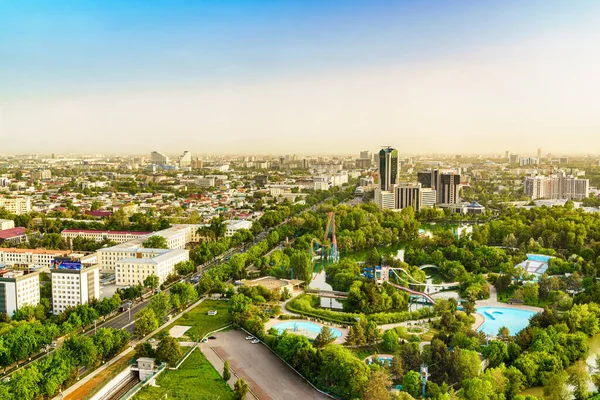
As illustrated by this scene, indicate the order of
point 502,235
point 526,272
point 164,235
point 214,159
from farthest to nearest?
point 214,159, point 502,235, point 164,235, point 526,272

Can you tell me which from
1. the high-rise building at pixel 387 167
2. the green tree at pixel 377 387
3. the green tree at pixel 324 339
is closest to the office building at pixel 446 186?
the high-rise building at pixel 387 167

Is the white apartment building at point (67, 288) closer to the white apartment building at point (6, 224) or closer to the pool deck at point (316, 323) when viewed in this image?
the pool deck at point (316, 323)

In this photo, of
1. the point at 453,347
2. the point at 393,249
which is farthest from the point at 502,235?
the point at 453,347

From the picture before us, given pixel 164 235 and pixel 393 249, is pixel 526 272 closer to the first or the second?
pixel 393 249

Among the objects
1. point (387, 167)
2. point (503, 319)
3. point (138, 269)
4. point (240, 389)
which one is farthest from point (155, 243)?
point (387, 167)

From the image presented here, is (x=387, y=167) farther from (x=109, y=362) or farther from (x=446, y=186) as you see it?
(x=109, y=362)

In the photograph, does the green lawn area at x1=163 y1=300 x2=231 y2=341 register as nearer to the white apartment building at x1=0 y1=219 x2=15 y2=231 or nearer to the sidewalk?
the sidewalk
